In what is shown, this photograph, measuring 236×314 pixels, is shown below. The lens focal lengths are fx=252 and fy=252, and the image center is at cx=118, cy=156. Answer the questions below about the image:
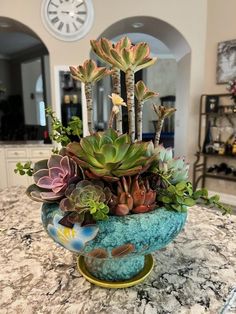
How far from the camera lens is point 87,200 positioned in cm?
50

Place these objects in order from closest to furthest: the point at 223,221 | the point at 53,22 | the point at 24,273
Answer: the point at 24,273 → the point at 223,221 → the point at 53,22

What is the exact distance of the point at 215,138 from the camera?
3.40 m

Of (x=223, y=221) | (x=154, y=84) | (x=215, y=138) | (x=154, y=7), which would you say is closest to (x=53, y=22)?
(x=154, y=7)

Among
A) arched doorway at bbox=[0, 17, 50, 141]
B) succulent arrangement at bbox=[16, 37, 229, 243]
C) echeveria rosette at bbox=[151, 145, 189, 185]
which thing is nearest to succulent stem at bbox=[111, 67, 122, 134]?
succulent arrangement at bbox=[16, 37, 229, 243]

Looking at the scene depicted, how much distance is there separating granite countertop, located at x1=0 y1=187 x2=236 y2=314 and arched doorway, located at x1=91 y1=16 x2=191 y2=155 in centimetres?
282

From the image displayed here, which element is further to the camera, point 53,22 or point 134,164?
point 53,22

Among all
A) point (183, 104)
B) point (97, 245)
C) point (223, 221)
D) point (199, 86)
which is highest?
point (199, 86)

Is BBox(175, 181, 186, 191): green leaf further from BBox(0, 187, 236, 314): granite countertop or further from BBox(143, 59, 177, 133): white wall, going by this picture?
BBox(143, 59, 177, 133): white wall

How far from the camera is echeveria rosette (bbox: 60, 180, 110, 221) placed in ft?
1.60

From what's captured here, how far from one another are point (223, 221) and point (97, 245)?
691 millimetres

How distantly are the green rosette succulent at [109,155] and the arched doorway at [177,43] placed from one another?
296 centimetres

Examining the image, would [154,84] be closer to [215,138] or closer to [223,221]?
[215,138]

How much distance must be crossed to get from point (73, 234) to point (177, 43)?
3486 mm

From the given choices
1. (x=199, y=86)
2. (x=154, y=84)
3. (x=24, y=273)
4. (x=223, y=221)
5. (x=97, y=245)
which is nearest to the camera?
(x=97, y=245)
